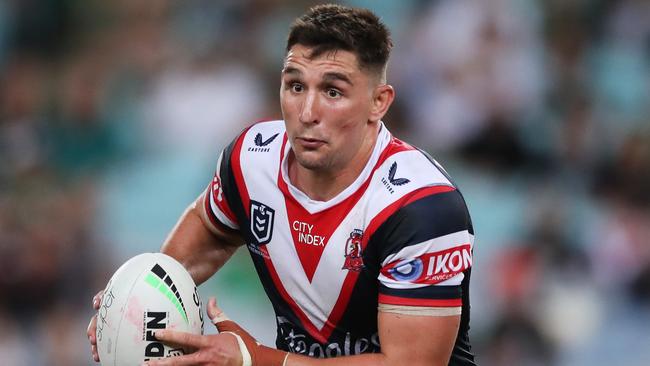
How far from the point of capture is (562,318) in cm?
877

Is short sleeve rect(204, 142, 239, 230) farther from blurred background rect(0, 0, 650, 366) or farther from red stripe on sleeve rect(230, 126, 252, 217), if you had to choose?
blurred background rect(0, 0, 650, 366)

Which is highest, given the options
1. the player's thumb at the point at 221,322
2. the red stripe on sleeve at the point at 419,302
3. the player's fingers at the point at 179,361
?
the red stripe on sleeve at the point at 419,302

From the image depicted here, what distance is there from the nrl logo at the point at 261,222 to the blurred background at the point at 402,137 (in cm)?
393

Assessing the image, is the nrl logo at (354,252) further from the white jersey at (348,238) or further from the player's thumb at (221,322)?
the player's thumb at (221,322)

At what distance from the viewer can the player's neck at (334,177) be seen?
15.7 ft

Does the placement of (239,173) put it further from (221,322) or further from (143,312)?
(143,312)

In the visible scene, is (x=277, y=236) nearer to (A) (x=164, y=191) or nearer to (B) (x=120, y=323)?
(B) (x=120, y=323)

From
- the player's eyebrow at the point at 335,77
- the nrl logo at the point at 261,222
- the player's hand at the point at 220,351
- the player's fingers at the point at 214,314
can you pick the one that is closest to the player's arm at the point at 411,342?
the player's hand at the point at 220,351

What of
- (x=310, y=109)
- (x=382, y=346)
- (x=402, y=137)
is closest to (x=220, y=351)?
(x=382, y=346)

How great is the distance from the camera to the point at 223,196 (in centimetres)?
524

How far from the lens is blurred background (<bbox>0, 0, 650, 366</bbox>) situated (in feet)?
29.1

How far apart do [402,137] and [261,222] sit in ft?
14.9

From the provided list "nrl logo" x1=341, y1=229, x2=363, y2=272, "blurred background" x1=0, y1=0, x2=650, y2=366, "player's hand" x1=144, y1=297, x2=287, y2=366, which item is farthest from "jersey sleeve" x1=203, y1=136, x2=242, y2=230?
"blurred background" x1=0, y1=0, x2=650, y2=366

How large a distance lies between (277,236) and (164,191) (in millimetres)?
4781
